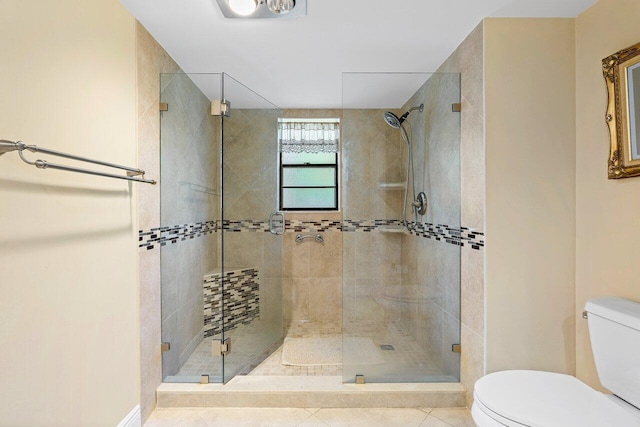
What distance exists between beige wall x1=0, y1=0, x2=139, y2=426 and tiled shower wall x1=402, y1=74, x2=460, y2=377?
1.68 metres

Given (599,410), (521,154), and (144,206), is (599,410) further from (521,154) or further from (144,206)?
(144,206)

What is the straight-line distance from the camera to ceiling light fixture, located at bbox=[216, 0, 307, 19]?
164cm

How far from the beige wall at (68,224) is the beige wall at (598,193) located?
7.86 feet

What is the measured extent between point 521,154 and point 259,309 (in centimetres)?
202

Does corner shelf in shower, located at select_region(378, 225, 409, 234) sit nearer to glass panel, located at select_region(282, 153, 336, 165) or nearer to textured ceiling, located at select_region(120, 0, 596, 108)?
textured ceiling, located at select_region(120, 0, 596, 108)

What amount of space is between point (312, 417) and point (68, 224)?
1645 mm

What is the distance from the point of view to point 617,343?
1436 millimetres

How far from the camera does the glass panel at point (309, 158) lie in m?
3.56

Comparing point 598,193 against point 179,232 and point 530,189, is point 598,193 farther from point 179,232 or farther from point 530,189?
point 179,232

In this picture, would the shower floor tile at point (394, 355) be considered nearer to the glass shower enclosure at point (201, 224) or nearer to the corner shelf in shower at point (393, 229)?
the glass shower enclosure at point (201, 224)

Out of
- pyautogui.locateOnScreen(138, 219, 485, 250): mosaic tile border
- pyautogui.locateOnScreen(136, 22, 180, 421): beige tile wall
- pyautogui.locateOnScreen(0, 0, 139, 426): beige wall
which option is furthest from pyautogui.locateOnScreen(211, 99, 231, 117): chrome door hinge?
pyautogui.locateOnScreen(138, 219, 485, 250): mosaic tile border

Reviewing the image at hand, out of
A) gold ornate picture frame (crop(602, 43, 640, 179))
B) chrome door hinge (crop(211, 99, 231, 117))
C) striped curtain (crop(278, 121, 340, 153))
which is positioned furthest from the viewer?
striped curtain (crop(278, 121, 340, 153))

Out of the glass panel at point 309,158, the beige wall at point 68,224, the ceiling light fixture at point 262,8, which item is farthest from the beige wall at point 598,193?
the beige wall at point 68,224

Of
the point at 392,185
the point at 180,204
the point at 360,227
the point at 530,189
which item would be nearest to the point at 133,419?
the point at 180,204
